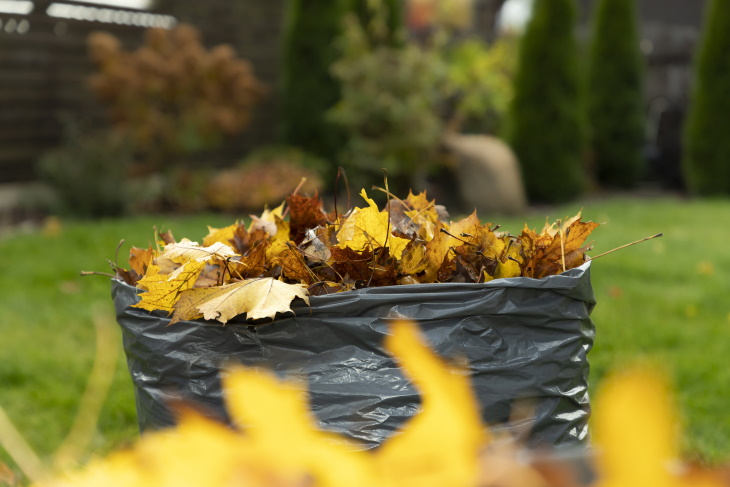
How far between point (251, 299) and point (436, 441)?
3.26 ft

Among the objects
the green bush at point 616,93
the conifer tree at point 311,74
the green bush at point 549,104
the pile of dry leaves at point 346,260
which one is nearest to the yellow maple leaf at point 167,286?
the pile of dry leaves at point 346,260

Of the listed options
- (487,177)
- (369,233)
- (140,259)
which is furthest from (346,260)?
(487,177)

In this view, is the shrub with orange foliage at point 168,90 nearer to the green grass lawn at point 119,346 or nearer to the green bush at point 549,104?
the green grass lawn at point 119,346

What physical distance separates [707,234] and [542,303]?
219 inches

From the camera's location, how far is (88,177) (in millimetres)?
6422

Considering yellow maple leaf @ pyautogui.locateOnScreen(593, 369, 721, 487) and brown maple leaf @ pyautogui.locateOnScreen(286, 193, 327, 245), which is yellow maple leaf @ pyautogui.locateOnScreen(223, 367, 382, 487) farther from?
brown maple leaf @ pyautogui.locateOnScreen(286, 193, 327, 245)

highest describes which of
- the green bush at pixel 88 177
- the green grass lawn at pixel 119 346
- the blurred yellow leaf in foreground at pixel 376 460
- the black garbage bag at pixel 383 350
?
the blurred yellow leaf in foreground at pixel 376 460

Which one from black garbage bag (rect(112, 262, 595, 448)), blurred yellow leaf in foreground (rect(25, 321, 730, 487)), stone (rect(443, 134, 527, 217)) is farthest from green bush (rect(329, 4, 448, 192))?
blurred yellow leaf in foreground (rect(25, 321, 730, 487))

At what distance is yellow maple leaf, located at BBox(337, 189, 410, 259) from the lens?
4.33 ft

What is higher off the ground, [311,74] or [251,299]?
[311,74]

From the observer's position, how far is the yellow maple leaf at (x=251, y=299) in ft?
4.03

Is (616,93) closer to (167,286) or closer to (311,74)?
(311,74)

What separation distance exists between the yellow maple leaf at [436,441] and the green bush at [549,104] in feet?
29.5

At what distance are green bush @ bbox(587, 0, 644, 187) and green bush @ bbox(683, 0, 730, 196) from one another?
3.22 feet
